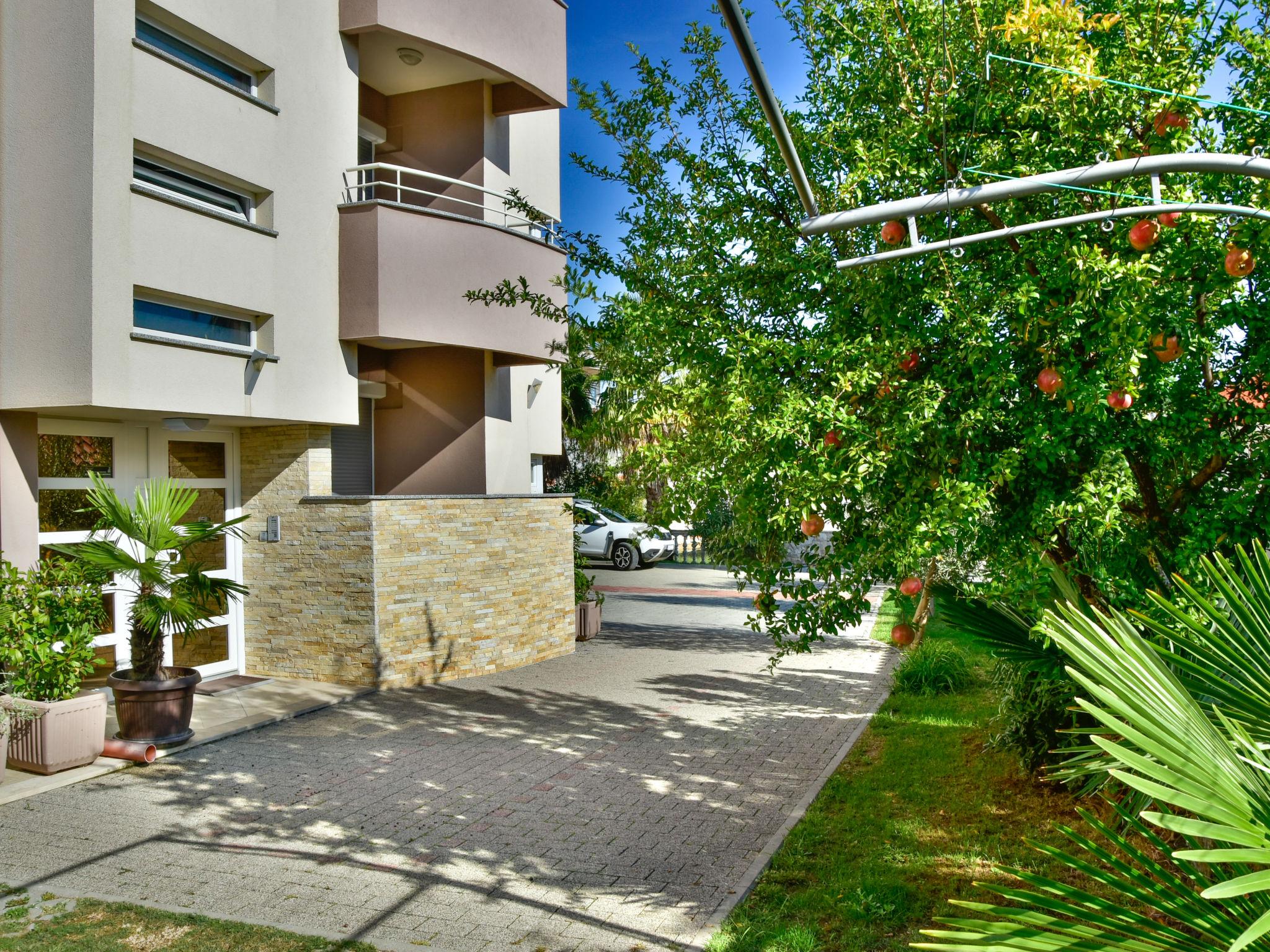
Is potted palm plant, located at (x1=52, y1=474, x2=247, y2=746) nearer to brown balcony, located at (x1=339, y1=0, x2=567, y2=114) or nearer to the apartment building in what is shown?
the apartment building

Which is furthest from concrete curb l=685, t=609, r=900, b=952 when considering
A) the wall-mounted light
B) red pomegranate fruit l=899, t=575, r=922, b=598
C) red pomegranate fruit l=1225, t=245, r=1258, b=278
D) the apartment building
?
the wall-mounted light

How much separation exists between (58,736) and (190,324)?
4448 mm

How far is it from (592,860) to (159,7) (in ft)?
30.6

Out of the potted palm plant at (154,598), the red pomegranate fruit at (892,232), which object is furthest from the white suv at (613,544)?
the red pomegranate fruit at (892,232)

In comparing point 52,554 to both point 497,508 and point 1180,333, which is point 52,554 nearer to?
point 497,508

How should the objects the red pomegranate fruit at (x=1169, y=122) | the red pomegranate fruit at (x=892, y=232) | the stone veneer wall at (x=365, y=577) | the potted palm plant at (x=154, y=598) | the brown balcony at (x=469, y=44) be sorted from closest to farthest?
the red pomegranate fruit at (x=1169, y=122), the red pomegranate fruit at (x=892, y=232), the potted palm plant at (x=154, y=598), the stone veneer wall at (x=365, y=577), the brown balcony at (x=469, y=44)

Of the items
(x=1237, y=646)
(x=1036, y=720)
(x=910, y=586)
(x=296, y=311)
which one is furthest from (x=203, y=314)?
(x=1237, y=646)

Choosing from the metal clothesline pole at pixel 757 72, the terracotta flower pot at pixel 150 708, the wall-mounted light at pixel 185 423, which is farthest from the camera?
the wall-mounted light at pixel 185 423

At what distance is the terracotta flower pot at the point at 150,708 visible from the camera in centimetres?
833

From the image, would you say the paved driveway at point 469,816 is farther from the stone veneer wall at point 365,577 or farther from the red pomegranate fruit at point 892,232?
the red pomegranate fruit at point 892,232

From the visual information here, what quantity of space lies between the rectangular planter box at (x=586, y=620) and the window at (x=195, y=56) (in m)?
8.62

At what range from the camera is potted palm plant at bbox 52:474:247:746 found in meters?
8.08

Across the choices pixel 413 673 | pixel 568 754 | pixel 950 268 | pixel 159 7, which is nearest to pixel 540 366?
pixel 413 673

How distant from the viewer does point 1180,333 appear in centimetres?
456
